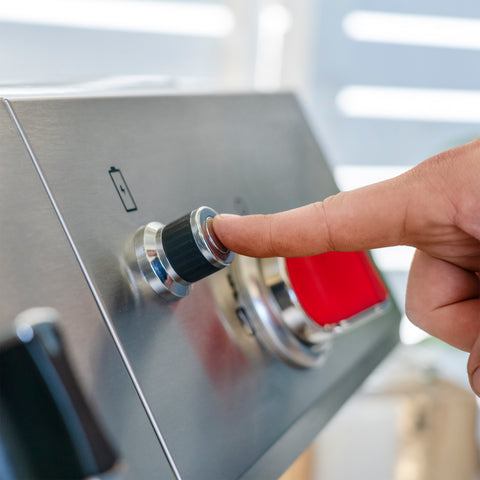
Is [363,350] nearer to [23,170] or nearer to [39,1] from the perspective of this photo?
[23,170]

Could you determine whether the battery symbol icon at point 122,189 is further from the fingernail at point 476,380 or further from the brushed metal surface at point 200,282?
the fingernail at point 476,380

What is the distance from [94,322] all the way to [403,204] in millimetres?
169

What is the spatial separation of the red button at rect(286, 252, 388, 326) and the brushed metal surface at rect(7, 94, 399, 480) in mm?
44

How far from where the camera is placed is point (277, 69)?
1.06 metres

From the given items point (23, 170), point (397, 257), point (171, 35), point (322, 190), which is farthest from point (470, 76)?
point (23, 170)

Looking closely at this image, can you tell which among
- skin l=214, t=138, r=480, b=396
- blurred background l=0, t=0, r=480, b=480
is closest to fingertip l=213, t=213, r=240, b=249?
skin l=214, t=138, r=480, b=396

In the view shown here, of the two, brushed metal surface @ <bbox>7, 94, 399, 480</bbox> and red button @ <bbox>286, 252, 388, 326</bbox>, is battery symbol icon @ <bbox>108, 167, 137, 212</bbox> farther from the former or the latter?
red button @ <bbox>286, 252, 388, 326</bbox>

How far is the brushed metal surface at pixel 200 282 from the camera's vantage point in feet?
0.84

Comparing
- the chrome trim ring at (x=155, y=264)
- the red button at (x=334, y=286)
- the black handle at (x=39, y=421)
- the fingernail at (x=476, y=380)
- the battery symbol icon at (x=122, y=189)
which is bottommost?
the fingernail at (x=476, y=380)

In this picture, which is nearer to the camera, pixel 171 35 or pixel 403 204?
pixel 403 204

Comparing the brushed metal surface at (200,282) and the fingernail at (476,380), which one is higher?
the brushed metal surface at (200,282)

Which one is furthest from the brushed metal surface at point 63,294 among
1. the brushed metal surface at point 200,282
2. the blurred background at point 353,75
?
the blurred background at point 353,75

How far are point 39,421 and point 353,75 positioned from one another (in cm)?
114

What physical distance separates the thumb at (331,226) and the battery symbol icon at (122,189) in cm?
5
